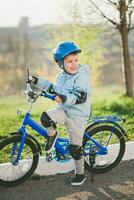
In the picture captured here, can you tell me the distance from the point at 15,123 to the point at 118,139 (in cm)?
397

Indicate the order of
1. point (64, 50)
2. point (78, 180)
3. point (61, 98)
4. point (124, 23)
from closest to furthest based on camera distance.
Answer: point (61, 98)
point (64, 50)
point (78, 180)
point (124, 23)

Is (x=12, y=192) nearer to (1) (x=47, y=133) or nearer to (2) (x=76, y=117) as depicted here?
(1) (x=47, y=133)

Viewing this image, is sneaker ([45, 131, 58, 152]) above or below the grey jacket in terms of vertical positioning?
below

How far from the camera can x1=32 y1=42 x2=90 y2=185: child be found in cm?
532

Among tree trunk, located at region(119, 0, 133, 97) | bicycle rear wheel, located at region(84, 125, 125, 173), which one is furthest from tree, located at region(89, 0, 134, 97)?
bicycle rear wheel, located at region(84, 125, 125, 173)

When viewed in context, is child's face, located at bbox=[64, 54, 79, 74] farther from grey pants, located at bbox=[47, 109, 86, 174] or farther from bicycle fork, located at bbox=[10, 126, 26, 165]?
bicycle fork, located at bbox=[10, 126, 26, 165]

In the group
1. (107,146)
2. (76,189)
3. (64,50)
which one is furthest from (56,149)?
(64,50)

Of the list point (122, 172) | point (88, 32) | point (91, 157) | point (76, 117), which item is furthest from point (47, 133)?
point (88, 32)

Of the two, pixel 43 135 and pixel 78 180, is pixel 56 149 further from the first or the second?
pixel 78 180

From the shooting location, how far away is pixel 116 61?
91.1 m

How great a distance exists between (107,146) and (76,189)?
909mm

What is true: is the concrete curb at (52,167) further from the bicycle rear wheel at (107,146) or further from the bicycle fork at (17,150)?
the bicycle fork at (17,150)

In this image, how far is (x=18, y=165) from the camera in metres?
5.68

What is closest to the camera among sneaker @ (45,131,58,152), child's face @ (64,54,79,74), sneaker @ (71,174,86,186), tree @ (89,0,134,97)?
child's face @ (64,54,79,74)
